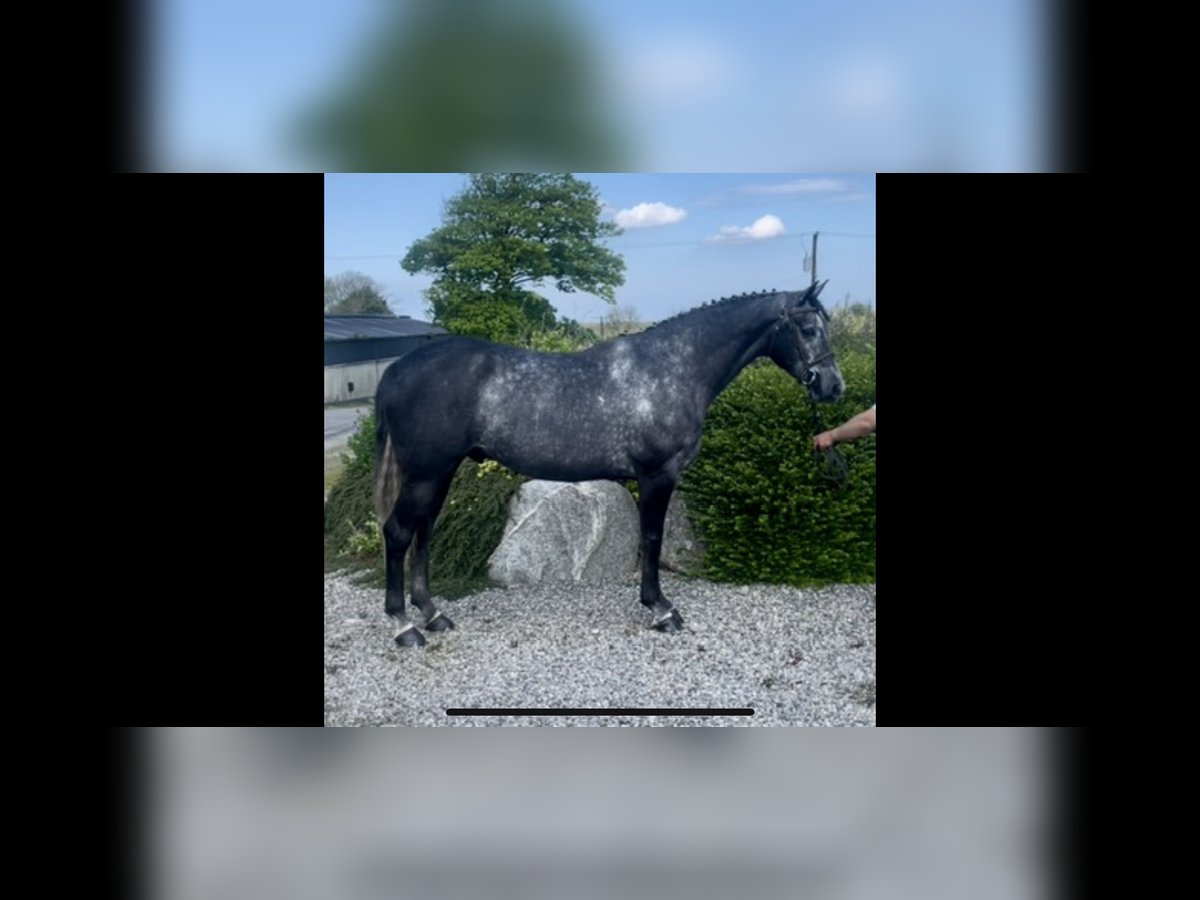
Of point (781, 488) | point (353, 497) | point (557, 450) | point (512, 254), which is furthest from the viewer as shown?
point (353, 497)

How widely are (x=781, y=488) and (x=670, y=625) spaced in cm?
106

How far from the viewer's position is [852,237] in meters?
6.22

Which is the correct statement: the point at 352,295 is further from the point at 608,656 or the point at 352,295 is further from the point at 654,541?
the point at 608,656

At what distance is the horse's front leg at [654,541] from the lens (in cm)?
620

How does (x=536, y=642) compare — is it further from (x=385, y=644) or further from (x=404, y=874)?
(x=404, y=874)

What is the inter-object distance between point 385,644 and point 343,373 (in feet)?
5.10

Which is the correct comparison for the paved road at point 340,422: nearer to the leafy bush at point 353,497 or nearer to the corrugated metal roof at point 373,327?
the leafy bush at point 353,497

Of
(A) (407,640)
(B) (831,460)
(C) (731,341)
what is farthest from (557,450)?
(B) (831,460)

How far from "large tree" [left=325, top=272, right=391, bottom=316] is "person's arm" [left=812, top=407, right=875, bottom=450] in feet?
8.70

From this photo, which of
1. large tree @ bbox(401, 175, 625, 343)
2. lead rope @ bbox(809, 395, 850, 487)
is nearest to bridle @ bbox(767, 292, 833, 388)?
lead rope @ bbox(809, 395, 850, 487)

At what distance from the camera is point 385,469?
620 centimetres
